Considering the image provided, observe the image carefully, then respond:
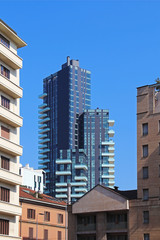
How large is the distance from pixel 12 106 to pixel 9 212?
522 inches

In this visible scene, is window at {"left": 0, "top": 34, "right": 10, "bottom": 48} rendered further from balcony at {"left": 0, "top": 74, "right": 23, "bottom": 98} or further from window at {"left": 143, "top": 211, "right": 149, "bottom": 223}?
window at {"left": 143, "top": 211, "right": 149, "bottom": 223}

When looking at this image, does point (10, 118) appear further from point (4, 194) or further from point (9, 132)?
point (4, 194)

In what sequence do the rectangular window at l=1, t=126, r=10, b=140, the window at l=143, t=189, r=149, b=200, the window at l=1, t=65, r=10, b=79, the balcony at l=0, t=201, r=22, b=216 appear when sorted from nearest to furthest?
1. the balcony at l=0, t=201, r=22, b=216
2. the rectangular window at l=1, t=126, r=10, b=140
3. the window at l=1, t=65, r=10, b=79
4. the window at l=143, t=189, r=149, b=200

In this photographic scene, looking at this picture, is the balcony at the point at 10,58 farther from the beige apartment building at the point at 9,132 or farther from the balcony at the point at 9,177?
the balcony at the point at 9,177

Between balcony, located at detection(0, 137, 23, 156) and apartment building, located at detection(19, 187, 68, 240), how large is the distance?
100 ft

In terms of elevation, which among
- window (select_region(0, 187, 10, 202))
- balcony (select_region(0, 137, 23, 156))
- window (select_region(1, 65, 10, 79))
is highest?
window (select_region(1, 65, 10, 79))

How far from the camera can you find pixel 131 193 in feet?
308

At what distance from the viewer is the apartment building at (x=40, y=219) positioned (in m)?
93.2

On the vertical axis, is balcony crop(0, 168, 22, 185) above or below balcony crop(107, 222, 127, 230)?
above

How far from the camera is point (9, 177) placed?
60.1 meters

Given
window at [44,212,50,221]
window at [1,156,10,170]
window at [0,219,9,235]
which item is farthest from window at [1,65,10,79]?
window at [44,212,50,221]

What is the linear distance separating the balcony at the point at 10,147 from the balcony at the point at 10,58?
32.5ft

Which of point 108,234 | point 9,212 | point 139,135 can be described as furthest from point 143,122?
point 9,212

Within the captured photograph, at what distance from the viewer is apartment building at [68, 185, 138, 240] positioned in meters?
87.2
